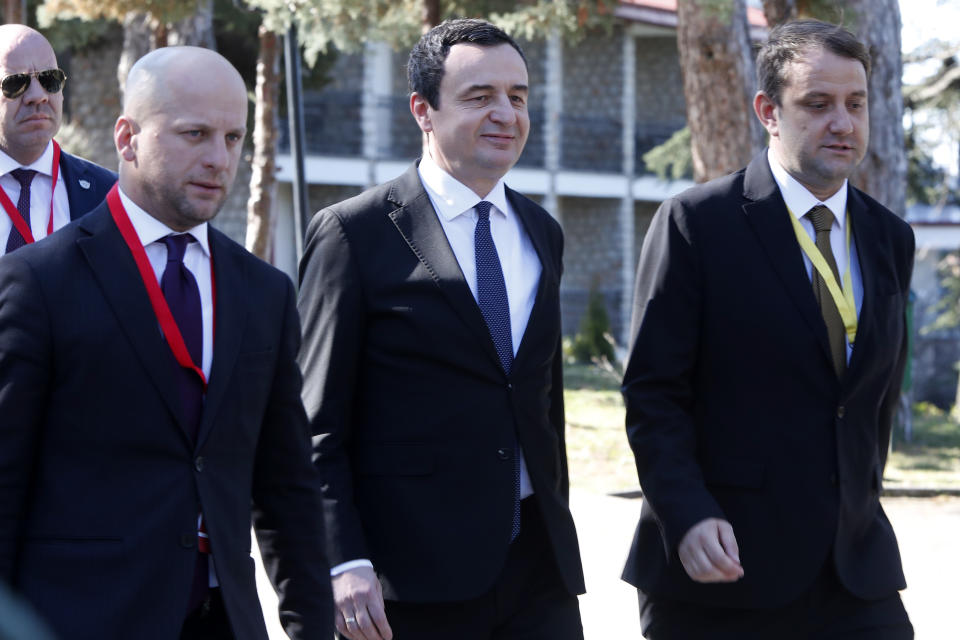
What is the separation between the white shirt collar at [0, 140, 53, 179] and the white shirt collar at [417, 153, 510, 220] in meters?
1.31

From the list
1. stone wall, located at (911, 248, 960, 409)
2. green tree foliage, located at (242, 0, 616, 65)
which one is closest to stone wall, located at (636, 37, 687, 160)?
stone wall, located at (911, 248, 960, 409)

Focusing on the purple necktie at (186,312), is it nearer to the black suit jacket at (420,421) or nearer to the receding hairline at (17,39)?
the black suit jacket at (420,421)

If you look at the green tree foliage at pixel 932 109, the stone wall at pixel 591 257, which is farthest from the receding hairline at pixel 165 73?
the stone wall at pixel 591 257

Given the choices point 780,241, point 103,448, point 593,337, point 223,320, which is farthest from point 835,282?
point 593,337

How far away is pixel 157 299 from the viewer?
2861mm

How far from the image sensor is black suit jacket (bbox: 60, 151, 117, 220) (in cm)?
440

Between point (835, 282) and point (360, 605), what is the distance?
4.99 feet

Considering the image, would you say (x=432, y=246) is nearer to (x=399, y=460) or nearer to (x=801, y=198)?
(x=399, y=460)

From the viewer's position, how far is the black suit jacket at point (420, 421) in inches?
140

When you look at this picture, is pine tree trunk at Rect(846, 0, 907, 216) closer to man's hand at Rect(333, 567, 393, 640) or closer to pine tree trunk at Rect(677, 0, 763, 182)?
pine tree trunk at Rect(677, 0, 763, 182)

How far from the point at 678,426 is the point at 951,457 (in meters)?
11.4

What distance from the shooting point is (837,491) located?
148 inches

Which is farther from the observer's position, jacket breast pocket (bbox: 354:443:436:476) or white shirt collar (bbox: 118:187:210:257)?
jacket breast pocket (bbox: 354:443:436:476)

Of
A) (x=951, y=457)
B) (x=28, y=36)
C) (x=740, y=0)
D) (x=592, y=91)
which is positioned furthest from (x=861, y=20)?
(x=592, y=91)
